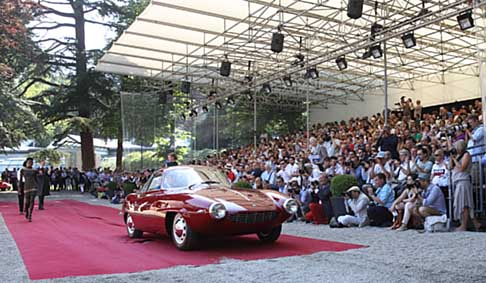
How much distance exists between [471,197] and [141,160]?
793 inches

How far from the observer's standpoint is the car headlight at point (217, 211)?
6961 millimetres

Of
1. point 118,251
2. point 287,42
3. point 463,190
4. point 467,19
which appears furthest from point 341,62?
point 118,251

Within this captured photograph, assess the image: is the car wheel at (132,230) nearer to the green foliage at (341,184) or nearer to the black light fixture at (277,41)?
the green foliage at (341,184)

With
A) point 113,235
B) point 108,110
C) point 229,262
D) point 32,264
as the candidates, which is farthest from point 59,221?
point 108,110

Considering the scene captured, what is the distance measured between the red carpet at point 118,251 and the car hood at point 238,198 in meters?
0.64

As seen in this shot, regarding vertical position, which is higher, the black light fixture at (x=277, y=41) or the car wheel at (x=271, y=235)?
the black light fixture at (x=277, y=41)

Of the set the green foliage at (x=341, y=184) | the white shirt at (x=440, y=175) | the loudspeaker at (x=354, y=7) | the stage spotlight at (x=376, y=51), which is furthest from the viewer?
the stage spotlight at (x=376, y=51)

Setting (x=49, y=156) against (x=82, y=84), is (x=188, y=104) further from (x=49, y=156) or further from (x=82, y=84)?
(x=49, y=156)

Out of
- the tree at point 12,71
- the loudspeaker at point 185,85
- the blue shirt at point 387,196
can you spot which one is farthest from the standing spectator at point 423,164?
the tree at point 12,71

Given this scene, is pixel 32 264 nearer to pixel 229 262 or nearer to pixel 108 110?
pixel 229 262

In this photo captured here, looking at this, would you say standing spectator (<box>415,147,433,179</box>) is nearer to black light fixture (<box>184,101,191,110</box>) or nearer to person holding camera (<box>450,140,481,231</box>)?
person holding camera (<box>450,140,481,231</box>)

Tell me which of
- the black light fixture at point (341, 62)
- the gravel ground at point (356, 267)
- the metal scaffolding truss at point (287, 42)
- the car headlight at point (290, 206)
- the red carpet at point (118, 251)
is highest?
the metal scaffolding truss at point (287, 42)

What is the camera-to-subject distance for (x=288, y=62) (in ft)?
73.5

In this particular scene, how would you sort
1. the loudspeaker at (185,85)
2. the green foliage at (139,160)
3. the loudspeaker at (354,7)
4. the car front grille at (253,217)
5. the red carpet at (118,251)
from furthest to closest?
the green foliage at (139,160), the loudspeaker at (185,85), the loudspeaker at (354,7), the car front grille at (253,217), the red carpet at (118,251)
